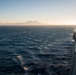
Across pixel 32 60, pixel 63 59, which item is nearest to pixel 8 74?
pixel 32 60

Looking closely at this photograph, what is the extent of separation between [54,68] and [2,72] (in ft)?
36.6

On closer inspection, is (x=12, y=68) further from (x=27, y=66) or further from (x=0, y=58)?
(x=0, y=58)

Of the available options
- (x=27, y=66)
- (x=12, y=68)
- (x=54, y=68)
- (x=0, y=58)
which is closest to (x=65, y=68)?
(x=54, y=68)

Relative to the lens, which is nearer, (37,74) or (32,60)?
(37,74)

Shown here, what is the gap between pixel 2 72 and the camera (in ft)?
122

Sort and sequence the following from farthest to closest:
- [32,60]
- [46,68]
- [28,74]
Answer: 1. [32,60]
2. [46,68]
3. [28,74]

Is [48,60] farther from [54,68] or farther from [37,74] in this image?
[37,74]

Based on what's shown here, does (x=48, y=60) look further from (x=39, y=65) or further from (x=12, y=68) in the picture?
(x=12, y=68)

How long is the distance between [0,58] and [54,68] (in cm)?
1719

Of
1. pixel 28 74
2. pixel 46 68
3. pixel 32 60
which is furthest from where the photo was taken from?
pixel 32 60

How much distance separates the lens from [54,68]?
39688 millimetres

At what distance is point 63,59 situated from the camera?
48.4 meters

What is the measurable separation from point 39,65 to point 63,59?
933 centimetres

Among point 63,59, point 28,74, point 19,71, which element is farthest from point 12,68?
point 63,59
